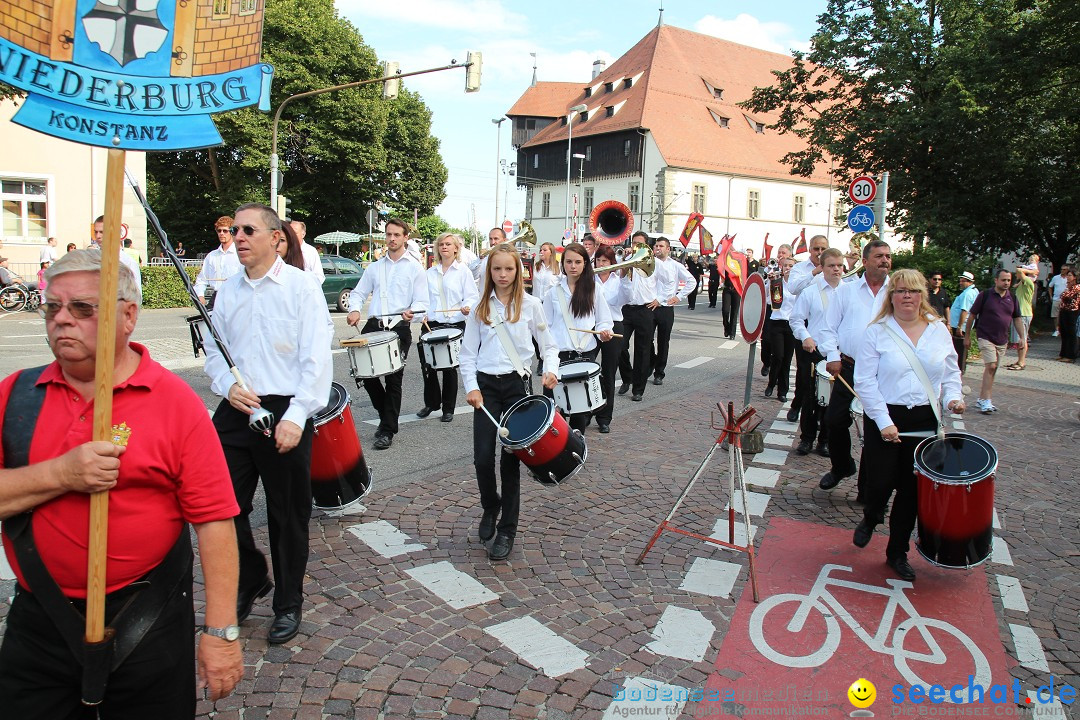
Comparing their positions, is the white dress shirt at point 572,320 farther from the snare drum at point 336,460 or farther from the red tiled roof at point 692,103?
the red tiled roof at point 692,103

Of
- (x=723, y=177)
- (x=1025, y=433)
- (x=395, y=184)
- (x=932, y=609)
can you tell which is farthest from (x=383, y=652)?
(x=723, y=177)

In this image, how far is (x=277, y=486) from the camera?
3875 millimetres

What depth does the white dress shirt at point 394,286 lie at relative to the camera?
28.2 feet

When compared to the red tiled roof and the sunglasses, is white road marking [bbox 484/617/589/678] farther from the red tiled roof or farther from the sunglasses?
the red tiled roof

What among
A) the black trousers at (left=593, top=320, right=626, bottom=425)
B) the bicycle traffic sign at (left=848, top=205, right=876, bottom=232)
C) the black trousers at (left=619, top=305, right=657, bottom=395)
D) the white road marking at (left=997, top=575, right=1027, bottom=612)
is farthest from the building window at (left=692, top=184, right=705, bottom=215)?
the white road marking at (left=997, top=575, right=1027, bottom=612)

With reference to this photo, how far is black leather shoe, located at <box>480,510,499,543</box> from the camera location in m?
5.30

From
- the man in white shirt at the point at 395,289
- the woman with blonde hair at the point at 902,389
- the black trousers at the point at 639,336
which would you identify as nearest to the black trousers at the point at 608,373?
the black trousers at the point at 639,336

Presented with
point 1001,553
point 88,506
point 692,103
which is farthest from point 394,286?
point 692,103

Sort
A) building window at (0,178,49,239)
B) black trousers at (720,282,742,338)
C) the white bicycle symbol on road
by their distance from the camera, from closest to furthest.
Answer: the white bicycle symbol on road < black trousers at (720,282,742,338) < building window at (0,178,49,239)

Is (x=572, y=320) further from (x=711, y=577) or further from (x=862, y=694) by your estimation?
(x=862, y=694)

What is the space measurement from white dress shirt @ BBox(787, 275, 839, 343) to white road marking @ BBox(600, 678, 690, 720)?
5082mm

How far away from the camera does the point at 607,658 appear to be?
3.92m

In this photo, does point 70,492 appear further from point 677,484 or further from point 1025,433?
point 1025,433

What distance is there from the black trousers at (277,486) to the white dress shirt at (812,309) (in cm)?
564
